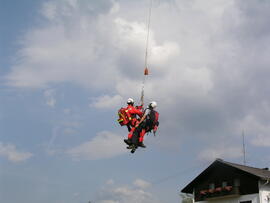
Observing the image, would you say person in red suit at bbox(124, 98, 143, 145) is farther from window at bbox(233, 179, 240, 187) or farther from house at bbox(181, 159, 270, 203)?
window at bbox(233, 179, 240, 187)

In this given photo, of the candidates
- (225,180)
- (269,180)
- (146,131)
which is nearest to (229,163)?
(225,180)

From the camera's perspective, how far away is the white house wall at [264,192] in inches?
1421

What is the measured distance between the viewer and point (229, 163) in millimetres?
40281

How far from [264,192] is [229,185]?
3.65 meters

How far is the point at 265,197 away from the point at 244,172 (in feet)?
8.85

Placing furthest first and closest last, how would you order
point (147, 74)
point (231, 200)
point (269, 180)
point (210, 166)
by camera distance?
point (210, 166)
point (231, 200)
point (269, 180)
point (147, 74)

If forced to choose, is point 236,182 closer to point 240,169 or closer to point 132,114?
point 240,169

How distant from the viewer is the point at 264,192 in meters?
36.5

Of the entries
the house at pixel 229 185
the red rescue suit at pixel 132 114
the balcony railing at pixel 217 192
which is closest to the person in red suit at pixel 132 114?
the red rescue suit at pixel 132 114

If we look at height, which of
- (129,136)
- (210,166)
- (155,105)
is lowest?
(129,136)

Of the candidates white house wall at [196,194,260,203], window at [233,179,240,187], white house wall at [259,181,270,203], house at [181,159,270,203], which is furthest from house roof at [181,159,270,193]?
white house wall at [196,194,260,203]

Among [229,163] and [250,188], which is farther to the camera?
[229,163]

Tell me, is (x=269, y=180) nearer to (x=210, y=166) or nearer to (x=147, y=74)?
(x=210, y=166)

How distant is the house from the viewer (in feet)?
120
